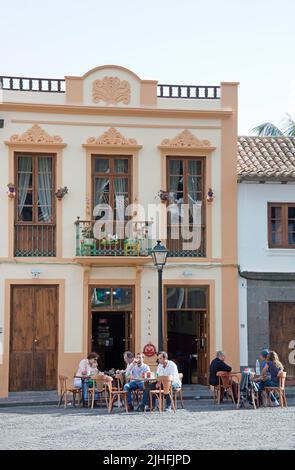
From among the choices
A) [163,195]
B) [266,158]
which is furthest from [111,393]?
[266,158]

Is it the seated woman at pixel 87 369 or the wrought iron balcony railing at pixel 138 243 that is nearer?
the seated woman at pixel 87 369

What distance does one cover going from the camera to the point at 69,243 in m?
23.3

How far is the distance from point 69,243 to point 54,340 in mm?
2422

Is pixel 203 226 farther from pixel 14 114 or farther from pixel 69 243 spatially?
pixel 14 114

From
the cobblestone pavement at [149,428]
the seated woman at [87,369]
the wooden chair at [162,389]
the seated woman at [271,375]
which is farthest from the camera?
the seated woman at [87,369]

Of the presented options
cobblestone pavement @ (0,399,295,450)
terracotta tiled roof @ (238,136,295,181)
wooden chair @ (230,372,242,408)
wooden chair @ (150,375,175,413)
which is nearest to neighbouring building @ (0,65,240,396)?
terracotta tiled roof @ (238,136,295,181)

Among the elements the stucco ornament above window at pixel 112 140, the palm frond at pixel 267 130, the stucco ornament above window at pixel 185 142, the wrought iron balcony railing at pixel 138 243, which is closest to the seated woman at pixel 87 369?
the wrought iron balcony railing at pixel 138 243

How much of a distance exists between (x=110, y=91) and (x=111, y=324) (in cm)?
619

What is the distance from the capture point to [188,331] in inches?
997

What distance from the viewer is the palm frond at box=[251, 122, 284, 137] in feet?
148

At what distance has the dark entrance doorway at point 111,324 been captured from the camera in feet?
77.3

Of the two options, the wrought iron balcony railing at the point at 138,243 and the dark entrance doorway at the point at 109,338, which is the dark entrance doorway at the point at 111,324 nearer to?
the dark entrance doorway at the point at 109,338

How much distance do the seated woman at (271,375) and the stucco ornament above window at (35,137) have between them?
7.71 metres
